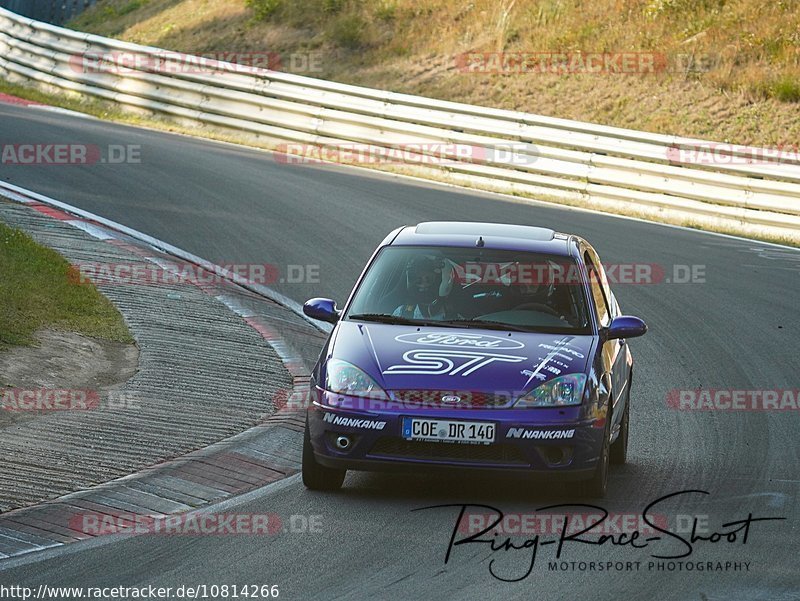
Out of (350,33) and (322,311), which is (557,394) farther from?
(350,33)

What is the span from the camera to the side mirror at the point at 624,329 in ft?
27.8

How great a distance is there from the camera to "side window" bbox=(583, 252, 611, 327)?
893cm

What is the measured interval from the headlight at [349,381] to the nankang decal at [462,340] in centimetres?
42

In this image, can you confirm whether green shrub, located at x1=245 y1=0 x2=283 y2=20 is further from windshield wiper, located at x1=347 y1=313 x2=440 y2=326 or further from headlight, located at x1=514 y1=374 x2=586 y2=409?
headlight, located at x1=514 y1=374 x2=586 y2=409

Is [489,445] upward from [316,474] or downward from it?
upward

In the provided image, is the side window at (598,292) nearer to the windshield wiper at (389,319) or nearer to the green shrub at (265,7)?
the windshield wiper at (389,319)

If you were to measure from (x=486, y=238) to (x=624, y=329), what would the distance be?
123cm

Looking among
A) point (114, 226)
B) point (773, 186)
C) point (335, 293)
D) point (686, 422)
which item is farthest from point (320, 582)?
point (773, 186)

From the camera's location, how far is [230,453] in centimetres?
861

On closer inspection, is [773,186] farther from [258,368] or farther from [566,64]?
[258,368]

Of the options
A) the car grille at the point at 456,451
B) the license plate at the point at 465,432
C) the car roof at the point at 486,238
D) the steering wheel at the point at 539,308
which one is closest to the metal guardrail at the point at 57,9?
the car roof at the point at 486,238

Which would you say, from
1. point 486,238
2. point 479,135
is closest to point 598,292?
point 486,238

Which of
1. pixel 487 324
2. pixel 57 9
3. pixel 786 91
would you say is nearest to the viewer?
pixel 487 324

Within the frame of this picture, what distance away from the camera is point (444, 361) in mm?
7785
